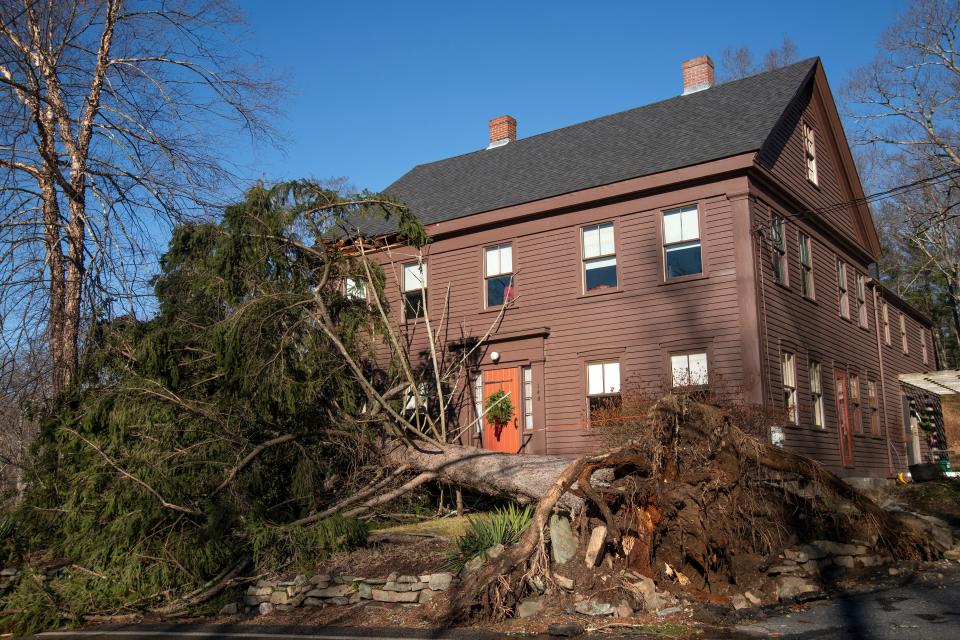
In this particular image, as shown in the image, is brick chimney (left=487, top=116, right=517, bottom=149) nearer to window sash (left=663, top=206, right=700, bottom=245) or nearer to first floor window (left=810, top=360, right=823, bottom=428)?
window sash (left=663, top=206, right=700, bottom=245)

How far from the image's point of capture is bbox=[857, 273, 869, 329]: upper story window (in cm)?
2003

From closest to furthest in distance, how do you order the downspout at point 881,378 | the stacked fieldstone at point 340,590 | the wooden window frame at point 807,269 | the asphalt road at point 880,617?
the asphalt road at point 880,617, the stacked fieldstone at point 340,590, the wooden window frame at point 807,269, the downspout at point 881,378

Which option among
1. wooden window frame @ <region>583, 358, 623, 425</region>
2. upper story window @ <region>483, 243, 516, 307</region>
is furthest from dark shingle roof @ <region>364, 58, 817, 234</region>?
wooden window frame @ <region>583, 358, 623, 425</region>

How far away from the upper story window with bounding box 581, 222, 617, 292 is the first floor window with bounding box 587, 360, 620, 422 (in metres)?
1.47

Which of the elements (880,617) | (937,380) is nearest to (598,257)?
(880,617)

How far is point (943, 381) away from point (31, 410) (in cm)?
1916

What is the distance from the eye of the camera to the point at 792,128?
16766 mm

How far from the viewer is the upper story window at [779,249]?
15.2m

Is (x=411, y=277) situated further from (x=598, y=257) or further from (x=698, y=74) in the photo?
(x=698, y=74)

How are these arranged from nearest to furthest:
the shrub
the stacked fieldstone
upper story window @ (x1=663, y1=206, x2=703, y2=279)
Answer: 1. the stacked fieldstone
2. the shrub
3. upper story window @ (x1=663, y1=206, x2=703, y2=279)

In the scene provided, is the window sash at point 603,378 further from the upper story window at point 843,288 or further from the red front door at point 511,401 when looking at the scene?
the upper story window at point 843,288

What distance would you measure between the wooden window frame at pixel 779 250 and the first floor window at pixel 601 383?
3386 mm

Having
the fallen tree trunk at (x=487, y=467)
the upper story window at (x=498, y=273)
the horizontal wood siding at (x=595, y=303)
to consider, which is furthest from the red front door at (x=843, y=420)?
A: the fallen tree trunk at (x=487, y=467)

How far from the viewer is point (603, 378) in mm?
15312
